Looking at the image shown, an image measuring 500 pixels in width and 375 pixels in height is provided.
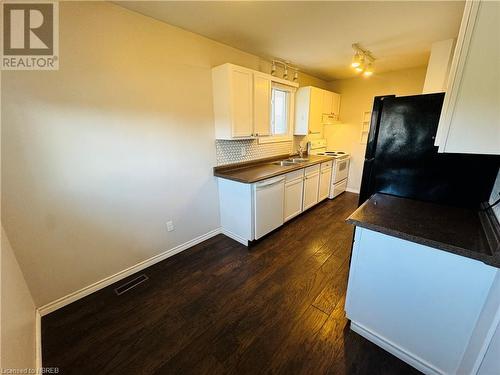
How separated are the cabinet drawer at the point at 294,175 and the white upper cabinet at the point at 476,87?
1990 millimetres

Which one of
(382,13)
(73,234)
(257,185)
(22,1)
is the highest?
(382,13)

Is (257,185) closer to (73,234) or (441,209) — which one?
(441,209)

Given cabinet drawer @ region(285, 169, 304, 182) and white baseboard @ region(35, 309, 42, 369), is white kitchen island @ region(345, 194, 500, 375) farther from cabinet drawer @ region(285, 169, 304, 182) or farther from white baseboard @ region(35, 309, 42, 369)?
white baseboard @ region(35, 309, 42, 369)

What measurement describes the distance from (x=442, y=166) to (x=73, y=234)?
9.76ft

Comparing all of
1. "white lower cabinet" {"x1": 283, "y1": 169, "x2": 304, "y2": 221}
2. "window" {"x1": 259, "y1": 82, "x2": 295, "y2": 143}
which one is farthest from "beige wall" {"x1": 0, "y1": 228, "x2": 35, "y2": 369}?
"window" {"x1": 259, "y1": 82, "x2": 295, "y2": 143}

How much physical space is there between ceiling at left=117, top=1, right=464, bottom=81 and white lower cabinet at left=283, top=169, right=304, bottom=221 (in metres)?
1.65

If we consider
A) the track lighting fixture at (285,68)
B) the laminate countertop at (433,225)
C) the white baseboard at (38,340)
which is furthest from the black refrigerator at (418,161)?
the white baseboard at (38,340)

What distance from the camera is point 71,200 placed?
169 cm

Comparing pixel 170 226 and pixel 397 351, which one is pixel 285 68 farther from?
pixel 397 351

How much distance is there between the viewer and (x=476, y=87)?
89cm

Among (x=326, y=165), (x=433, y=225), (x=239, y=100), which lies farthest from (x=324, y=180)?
(x=433, y=225)

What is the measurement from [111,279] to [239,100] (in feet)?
7.77

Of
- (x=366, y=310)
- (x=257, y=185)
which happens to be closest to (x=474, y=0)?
(x=366, y=310)

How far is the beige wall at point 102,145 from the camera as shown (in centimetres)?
149
